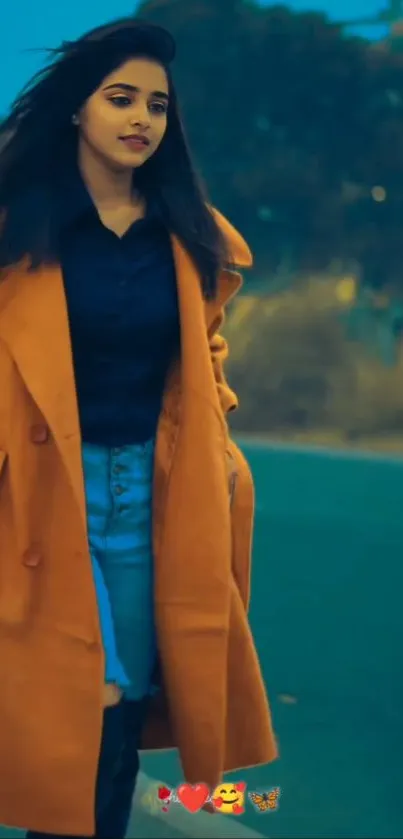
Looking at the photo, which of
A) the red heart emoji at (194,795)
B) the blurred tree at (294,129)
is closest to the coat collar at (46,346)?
the red heart emoji at (194,795)

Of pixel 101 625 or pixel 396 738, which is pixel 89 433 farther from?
pixel 396 738

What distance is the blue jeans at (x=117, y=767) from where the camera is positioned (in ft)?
3.71

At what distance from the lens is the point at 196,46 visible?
1.46 metres

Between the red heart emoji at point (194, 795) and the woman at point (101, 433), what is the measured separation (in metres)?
0.11

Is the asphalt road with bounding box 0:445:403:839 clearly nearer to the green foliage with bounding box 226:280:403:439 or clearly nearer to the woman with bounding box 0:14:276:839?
the green foliage with bounding box 226:280:403:439

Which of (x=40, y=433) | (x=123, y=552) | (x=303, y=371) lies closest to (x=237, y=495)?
(x=123, y=552)

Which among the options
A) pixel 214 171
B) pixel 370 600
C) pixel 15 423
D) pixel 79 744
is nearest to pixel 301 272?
pixel 214 171

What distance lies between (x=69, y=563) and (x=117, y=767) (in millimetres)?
299

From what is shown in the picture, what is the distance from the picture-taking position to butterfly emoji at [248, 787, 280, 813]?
1.54 m

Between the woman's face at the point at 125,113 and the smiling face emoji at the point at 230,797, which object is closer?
the woman's face at the point at 125,113

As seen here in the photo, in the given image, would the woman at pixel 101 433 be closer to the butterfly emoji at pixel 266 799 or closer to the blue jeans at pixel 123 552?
the blue jeans at pixel 123 552

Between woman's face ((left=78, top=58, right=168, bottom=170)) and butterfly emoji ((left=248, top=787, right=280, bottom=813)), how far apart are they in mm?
1026

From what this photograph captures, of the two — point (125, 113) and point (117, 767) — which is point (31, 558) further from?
point (125, 113)

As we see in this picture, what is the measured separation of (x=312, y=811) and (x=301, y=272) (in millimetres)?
892
